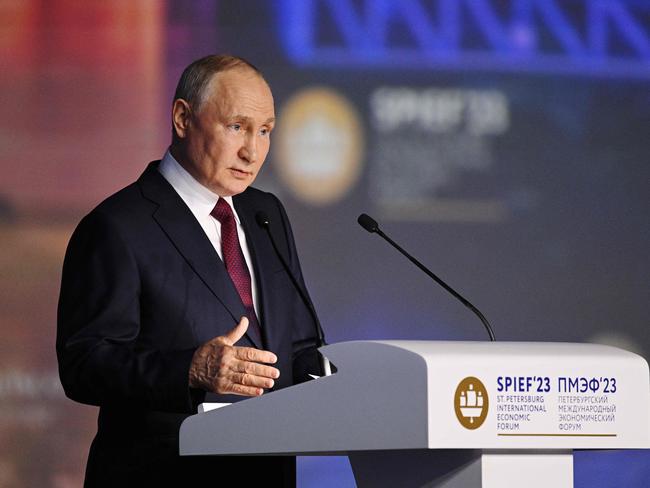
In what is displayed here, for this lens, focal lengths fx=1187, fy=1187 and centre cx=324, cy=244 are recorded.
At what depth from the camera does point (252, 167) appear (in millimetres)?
2795

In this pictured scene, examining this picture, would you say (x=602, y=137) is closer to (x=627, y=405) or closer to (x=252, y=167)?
(x=252, y=167)

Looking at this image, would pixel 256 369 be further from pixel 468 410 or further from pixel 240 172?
pixel 240 172

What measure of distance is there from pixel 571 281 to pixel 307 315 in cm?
208

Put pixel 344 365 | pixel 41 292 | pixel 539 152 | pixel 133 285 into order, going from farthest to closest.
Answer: pixel 539 152 < pixel 41 292 < pixel 133 285 < pixel 344 365

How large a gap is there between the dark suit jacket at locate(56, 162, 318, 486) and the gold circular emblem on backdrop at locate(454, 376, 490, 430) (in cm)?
76

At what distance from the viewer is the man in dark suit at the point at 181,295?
242cm

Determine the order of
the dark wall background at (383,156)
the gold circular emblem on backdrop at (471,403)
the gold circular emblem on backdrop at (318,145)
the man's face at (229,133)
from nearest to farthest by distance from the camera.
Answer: the gold circular emblem on backdrop at (471,403), the man's face at (229,133), the dark wall background at (383,156), the gold circular emblem on backdrop at (318,145)

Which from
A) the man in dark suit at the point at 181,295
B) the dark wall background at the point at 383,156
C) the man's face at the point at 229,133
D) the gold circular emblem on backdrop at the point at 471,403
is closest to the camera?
the gold circular emblem on backdrop at the point at 471,403

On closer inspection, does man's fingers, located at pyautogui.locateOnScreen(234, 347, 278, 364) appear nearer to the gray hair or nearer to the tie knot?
the tie knot

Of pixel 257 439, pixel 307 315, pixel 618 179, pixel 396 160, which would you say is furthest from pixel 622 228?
pixel 257 439

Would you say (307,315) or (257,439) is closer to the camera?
(257,439)

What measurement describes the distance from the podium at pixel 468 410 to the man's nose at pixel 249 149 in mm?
913

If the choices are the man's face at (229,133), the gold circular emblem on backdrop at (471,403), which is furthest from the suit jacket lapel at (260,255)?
the gold circular emblem on backdrop at (471,403)

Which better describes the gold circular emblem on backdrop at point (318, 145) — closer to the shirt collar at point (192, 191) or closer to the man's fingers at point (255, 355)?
the shirt collar at point (192, 191)
